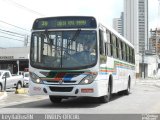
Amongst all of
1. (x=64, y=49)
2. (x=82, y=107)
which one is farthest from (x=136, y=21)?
(x=64, y=49)

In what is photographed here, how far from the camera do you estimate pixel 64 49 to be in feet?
50.3

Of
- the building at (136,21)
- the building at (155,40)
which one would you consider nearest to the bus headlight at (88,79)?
the building at (136,21)

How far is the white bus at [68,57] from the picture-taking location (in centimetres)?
1497

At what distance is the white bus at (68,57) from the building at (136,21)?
4946 centimetres

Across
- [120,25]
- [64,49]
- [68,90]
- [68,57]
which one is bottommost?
[68,90]

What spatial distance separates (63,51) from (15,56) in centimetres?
4366

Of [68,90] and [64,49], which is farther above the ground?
[64,49]

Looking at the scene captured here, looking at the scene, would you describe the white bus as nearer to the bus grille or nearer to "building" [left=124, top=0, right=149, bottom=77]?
the bus grille

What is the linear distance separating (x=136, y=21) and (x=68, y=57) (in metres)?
56.5

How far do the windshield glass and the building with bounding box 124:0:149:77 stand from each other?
163ft

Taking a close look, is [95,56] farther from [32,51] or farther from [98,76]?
[32,51]

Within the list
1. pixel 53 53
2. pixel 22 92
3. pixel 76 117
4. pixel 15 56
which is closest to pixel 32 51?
pixel 53 53

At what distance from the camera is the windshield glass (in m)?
15.1

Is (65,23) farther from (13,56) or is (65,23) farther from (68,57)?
(13,56)
